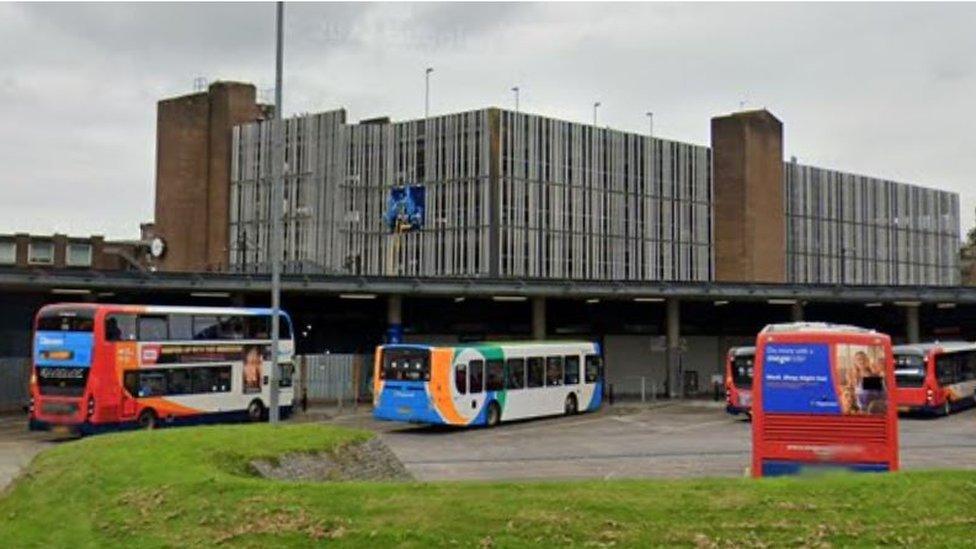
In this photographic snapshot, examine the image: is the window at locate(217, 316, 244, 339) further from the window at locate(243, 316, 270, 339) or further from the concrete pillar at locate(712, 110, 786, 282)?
the concrete pillar at locate(712, 110, 786, 282)

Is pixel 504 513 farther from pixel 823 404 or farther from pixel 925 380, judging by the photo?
pixel 925 380

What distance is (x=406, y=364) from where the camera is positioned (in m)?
31.4

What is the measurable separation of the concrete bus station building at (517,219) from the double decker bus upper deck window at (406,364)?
21586 millimetres

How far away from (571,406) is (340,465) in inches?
945

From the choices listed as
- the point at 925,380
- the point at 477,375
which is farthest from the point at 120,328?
the point at 925,380

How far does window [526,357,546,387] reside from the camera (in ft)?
115

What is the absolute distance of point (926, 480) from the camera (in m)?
10.4

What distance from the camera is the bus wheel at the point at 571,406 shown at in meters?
37.5

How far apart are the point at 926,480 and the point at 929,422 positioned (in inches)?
1050

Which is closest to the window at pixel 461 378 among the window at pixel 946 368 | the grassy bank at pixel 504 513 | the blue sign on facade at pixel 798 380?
the blue sign on facade at pixel 798 380

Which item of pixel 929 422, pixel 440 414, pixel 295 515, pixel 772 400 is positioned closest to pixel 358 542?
pixel 295 515

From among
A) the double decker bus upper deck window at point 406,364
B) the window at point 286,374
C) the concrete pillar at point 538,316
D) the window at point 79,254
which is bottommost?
the window at point 286,374

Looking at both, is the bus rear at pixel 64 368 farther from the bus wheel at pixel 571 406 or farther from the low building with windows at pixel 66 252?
the low building with windows at pixel 66 252

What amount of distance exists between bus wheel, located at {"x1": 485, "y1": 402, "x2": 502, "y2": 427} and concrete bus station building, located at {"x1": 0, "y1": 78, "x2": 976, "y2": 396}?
21.1m
